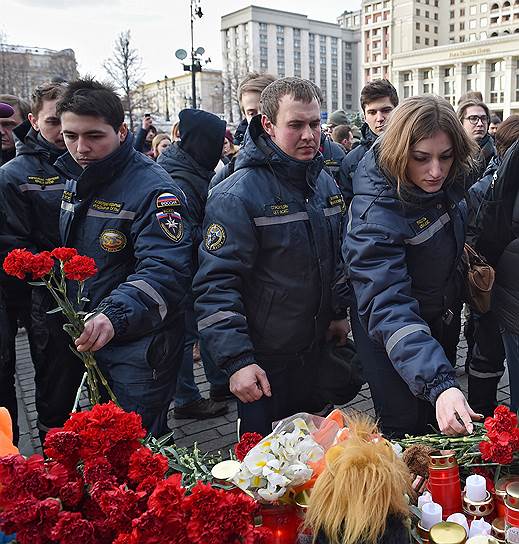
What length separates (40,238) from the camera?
3.33 meters

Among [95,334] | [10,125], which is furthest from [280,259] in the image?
[10,125]

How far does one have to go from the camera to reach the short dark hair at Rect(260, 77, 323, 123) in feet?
8.77

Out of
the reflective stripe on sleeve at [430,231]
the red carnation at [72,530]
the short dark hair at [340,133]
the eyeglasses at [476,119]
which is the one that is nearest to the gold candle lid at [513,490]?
the red carnation at [72,530]

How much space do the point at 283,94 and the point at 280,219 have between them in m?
0.59

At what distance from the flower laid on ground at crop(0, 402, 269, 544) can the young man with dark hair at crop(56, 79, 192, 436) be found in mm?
1033

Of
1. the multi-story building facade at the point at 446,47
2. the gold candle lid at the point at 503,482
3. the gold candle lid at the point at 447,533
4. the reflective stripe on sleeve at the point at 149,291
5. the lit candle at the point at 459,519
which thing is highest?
the multi-story building facade at the point at 446,47

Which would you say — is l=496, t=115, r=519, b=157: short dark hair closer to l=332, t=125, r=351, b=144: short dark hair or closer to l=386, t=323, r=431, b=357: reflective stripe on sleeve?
l=386, t=323, r=431, b=357: reflective stripe on sleeve

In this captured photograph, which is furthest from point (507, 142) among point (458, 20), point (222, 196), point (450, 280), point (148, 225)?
point (458, 20)

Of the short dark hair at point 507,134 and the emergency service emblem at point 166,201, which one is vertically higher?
the short dark hair at point 507,134

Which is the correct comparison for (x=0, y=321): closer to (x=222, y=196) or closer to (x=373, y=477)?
(x=222, y=196)

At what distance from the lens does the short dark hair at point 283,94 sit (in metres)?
2.67

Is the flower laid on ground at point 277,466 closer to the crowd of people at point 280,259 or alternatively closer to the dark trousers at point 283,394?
the crowd of people at point 280,259

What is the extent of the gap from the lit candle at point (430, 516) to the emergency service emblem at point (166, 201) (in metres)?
1.66

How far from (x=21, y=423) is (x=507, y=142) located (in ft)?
13.9
